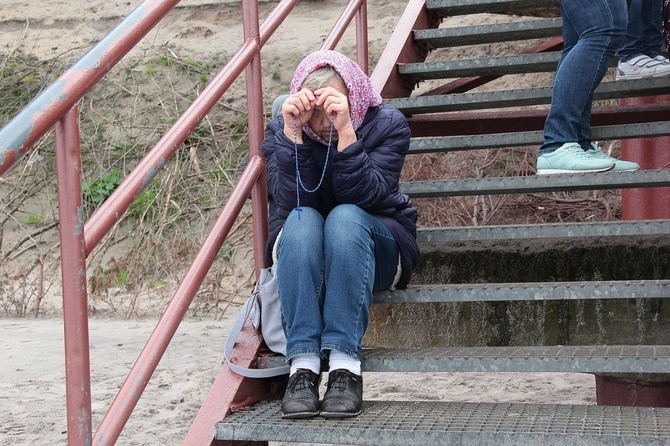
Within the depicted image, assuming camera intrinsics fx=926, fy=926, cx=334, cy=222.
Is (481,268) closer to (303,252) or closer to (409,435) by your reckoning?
(303,252)

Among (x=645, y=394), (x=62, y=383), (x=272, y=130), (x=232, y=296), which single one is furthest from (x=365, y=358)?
(x=232, y=296)

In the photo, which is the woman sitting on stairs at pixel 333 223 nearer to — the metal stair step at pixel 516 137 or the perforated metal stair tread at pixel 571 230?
the perforated metal stair tread at pixel 571 230

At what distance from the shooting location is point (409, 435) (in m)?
2.01

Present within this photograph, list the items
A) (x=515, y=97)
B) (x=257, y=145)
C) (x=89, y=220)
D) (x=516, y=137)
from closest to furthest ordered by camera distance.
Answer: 1. (x=89, y=220)
2. (x=257, y=145)
3. (x=516, y=137)
4. (x=515, y=97)

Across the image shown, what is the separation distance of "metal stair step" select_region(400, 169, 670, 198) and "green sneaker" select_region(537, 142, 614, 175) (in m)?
0.07

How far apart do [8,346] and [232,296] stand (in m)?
1.75

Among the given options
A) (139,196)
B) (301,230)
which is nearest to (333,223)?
(301,230)

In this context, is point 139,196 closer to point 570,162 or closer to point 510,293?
point 570,162

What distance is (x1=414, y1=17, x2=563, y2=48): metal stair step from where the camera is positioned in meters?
3.79

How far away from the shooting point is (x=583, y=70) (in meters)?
3.05

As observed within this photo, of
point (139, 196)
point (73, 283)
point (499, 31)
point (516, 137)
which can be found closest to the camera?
point (73, 283)

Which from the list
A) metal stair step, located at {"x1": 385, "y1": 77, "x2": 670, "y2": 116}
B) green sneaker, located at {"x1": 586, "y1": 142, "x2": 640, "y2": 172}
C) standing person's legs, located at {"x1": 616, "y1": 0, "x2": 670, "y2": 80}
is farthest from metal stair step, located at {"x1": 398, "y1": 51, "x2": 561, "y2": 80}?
green sneaker, located at {"x1": 586, "y1": 142, "x2": 640, "y2": 172}

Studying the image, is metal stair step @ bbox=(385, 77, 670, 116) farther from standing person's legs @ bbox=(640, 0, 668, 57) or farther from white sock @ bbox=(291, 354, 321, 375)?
white sock @ bbox=(291, 354, 321, 375)

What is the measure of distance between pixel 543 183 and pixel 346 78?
79cm
